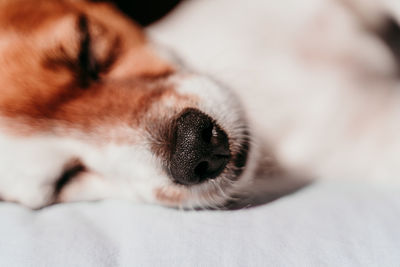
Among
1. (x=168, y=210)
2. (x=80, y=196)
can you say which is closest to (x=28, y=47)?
(x=80, y=196)

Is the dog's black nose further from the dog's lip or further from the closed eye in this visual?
the closed eye

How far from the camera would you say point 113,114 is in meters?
0.95

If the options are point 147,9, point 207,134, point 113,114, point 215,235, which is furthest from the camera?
point 147,9

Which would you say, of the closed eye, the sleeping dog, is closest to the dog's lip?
the sleeping dog

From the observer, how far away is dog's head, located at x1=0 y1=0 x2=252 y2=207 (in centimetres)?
88

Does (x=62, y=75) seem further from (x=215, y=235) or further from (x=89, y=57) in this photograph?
(x=215, y=235)

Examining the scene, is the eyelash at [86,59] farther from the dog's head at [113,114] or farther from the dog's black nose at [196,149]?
the dog's black nose at [196,149]

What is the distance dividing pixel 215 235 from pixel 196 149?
0.17 meters

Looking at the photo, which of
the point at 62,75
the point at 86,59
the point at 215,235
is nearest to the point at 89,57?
the point at 86,59

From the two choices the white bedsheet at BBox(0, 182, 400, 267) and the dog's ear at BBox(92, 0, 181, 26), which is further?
the dog's ear at BBox(92, 0, 181, 26)

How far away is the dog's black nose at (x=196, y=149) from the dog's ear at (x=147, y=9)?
754mm

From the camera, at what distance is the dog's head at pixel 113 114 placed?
2.88ft

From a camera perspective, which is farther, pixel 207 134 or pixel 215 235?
pixel 207 134

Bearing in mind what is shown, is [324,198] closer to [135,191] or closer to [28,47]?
[135,191]
